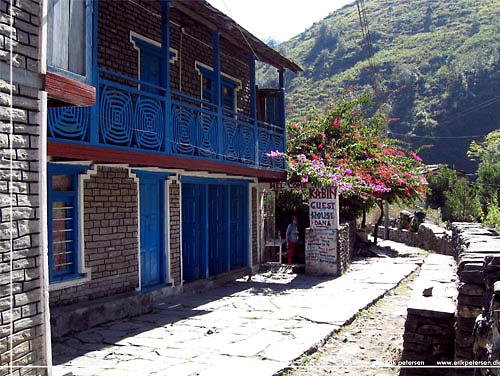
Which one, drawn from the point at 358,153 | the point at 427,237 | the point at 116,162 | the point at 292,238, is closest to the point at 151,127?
the point at 116,162

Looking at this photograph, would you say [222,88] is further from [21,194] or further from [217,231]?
[21,194]

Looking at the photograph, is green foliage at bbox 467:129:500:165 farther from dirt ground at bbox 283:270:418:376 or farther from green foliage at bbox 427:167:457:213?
dirt ground at bbox 283:270:418:376

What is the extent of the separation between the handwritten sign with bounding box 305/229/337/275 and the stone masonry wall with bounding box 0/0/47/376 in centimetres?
986

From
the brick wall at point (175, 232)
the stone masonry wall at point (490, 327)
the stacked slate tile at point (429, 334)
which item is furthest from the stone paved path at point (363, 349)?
the brick wall at point (175, 232)

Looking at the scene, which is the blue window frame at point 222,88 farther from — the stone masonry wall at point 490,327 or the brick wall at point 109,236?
the stone masonry wall at point 490,327

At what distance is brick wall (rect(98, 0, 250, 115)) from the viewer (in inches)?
361

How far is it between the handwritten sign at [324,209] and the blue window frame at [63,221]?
6.89 metres

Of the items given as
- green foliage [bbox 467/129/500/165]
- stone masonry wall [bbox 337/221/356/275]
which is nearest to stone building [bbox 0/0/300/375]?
stone masonry wall [bbox 337/221/356/275]

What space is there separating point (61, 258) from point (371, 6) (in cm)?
10542

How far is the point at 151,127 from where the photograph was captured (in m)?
8.19

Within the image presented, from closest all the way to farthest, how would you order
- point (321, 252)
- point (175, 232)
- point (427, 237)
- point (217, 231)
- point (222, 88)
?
point (175, 232) → point (217, 231) → point (222, 88) → point (321, 252) → point (427, 237)

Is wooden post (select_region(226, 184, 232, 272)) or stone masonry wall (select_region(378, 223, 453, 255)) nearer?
wooden post (select_region(226, 184, 232, 272))

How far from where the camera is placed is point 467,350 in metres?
5.07

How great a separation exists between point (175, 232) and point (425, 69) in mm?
62129
